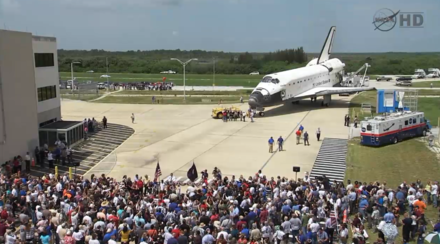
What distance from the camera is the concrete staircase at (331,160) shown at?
27656mm

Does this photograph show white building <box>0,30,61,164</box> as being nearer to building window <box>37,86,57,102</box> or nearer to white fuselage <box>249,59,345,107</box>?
building window <box>37,86,57,102</box>

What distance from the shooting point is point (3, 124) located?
27.1m

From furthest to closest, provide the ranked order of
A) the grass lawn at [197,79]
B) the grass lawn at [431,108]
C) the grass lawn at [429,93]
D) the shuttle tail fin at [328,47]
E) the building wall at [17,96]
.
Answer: the grass lawn at [197,79], the grass lawn at [429,93], the shuttle tail fin at [328,47], the grass lawn at [431,108], the building wall at [17,96]

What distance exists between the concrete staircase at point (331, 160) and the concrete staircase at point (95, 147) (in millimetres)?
15092

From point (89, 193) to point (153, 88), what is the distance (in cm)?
6706

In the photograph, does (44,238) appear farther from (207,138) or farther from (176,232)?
(207,138)

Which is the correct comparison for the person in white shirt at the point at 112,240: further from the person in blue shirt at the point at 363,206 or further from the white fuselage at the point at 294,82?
the white fuselage at the point at 294,82

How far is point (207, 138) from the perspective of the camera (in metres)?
38.2

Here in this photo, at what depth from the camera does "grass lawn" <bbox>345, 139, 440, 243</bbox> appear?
26109 mm

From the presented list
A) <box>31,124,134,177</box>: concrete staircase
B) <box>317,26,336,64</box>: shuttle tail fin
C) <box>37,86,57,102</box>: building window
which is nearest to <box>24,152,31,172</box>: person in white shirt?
<box>31,124,134,177</box>: concrete staircase

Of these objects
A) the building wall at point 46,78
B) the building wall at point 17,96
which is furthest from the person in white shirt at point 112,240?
the building wall at point 46,78

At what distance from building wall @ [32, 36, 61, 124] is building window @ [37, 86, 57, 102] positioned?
238mm

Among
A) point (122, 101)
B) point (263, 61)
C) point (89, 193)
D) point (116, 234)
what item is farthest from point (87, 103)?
point (263, 61)

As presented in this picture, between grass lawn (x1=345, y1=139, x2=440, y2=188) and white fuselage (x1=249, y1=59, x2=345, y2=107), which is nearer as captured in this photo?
grass lawn (x1=345, y1=139, x2=440, y2=188)
